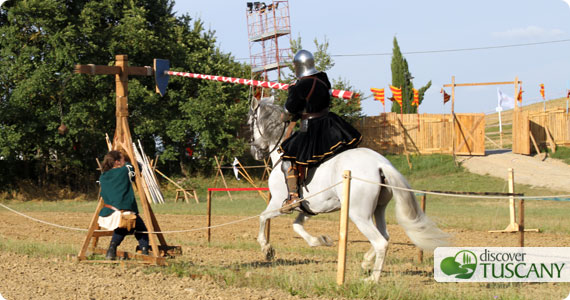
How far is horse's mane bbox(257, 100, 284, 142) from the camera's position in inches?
361

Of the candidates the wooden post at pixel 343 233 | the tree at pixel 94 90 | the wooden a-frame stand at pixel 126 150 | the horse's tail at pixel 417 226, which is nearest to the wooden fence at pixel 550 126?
the tree at pixel 94 90

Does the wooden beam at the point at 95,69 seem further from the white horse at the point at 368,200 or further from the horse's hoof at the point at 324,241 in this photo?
the horse's hoof at the point at 324,241

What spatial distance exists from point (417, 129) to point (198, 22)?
13.7m

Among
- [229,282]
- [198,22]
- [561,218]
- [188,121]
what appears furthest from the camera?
[198,22]

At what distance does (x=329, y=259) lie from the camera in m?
9.60

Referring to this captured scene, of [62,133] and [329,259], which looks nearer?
[329,259]

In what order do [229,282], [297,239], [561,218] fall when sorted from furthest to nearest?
1. [561,218]
2. [297,239]
3. [229,282]

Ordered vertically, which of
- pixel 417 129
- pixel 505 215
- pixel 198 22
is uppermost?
pixel 198 22

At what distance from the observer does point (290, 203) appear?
8164 mm

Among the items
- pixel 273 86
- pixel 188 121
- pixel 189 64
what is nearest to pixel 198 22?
pixel 189 64

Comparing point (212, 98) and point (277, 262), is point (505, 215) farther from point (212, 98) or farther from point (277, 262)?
point (212, 98)

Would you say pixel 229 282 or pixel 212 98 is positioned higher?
pixel 212 98

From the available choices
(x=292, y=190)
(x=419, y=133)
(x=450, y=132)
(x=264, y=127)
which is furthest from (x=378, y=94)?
(x=292, y=190)

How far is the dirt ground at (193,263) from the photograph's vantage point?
691cm
